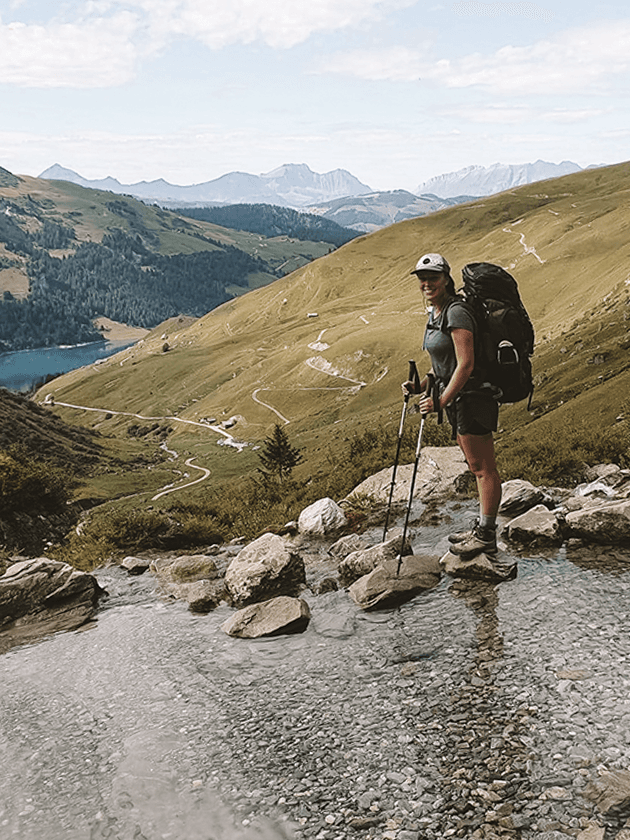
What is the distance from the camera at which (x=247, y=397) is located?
516ft

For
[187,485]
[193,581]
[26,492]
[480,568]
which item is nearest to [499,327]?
[480,568]

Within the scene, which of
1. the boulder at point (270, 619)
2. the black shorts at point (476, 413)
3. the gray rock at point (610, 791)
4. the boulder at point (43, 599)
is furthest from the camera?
the boulder at point (43, 599)

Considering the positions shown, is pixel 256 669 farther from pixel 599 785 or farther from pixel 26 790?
pixel 599 785

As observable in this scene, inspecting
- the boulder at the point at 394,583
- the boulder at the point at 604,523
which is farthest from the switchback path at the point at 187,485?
the boulder at the point at 604,523

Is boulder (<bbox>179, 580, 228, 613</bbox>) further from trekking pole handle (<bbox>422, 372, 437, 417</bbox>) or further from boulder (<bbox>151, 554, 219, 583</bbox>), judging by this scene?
trekking pole handle (<bbox>422, 372, 437, 417</bbox>)

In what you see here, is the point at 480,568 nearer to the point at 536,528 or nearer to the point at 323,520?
the point at 536,528

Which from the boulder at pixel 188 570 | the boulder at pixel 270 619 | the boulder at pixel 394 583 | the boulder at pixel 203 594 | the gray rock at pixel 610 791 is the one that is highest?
the gray rock at pixel 610 791

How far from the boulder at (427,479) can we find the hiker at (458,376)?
293 inches

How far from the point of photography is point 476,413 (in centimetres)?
1081

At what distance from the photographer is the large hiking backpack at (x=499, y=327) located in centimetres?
1020

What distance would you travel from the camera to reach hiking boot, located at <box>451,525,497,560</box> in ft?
40.2

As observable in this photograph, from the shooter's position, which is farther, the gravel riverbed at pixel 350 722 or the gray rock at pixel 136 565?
the gray rock at pixel 136 565

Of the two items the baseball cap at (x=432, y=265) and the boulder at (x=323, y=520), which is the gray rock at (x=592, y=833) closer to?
the baseball cap at (x=432, y=265)

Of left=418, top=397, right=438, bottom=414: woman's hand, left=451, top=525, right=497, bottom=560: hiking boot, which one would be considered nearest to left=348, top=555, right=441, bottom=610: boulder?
left=451, top=525, right=497, bottom=560: hiking boot
